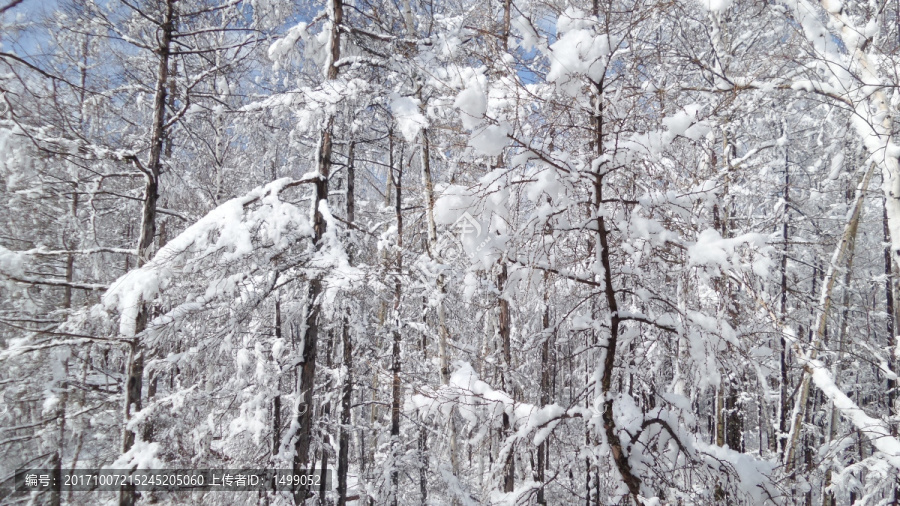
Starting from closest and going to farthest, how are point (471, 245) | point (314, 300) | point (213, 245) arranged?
point (471, 245) < point (213, 245) < point (314, 300)

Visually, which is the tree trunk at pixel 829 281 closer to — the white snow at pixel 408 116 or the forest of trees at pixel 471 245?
the forest of trees at pixel 471 245

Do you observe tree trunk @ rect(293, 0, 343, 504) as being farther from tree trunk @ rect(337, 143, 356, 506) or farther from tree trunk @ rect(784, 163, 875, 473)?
tree trunk @ rect(784, 163, 875, 473)

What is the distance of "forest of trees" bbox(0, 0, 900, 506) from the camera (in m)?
2.04

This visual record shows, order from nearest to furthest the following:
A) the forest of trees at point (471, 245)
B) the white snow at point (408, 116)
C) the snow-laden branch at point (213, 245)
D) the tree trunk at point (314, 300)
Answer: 1. the forest of trees at point (471, 245)
2. the snow-laden branch at point (213, 245)
3. the white snow at point (408, 116)
4. the tree trunk at point (314, 300)

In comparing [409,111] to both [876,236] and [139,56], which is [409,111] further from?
[876,236]

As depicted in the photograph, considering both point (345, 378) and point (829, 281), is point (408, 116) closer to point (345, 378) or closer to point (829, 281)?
point (345, 378)

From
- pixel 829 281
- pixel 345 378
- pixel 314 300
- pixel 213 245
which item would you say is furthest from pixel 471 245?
pixel 829 281

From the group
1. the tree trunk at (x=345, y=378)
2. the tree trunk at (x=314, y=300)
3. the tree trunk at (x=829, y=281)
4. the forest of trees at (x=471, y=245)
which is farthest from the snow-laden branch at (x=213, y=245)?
the tree trunk at (x=829, y=281)

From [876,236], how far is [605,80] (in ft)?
69.8

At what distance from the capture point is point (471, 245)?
2098mm

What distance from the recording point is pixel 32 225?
6887mm

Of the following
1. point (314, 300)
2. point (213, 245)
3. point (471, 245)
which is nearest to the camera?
point (471, 245)

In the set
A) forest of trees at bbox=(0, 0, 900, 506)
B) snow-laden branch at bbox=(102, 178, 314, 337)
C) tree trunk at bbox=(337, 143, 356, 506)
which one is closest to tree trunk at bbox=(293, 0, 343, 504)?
forest of trees at bbox=(0, 0, 900, 506)

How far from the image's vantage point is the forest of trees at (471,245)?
2.04 meters
